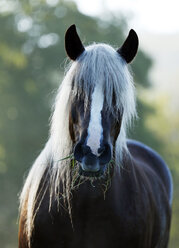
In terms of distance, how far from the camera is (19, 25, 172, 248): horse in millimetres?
4336

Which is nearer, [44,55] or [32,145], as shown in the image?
[32,145]

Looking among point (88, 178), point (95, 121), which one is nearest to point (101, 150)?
point (95, 121)

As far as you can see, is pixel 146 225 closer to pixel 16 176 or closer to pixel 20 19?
pixel 16 176

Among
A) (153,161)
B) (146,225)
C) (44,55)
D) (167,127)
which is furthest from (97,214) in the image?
(167,127)

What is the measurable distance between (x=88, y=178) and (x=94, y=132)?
43cm

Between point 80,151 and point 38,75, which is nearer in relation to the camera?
point 80,151

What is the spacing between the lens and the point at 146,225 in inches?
196

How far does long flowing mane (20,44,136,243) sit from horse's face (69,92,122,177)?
74 mm

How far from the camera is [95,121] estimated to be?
415cm

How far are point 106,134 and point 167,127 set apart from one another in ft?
114

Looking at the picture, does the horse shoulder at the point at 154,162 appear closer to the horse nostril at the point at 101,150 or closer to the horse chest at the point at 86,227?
the horse chest at the point at 86,227

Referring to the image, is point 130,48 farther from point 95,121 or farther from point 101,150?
point 101,150

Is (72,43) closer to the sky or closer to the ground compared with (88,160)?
closer to the sky

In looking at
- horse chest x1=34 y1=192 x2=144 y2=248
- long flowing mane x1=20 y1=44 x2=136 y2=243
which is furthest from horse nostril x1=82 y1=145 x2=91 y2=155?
horse chest x1=34 y1=192 x2=144 y2=248
